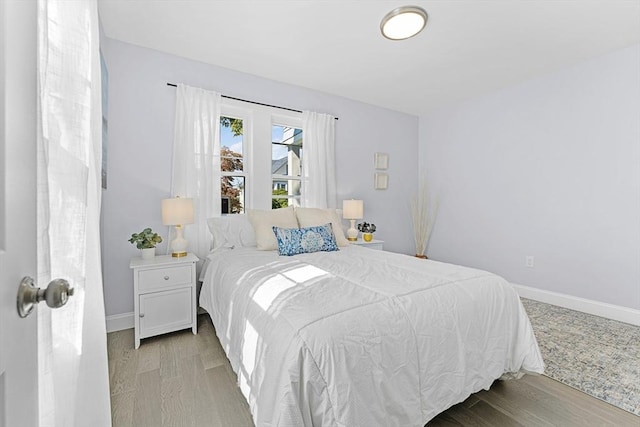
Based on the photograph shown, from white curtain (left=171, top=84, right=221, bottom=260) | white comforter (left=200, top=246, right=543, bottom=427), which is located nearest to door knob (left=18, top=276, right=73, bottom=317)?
white comforter (left=200, top=246, right=543, bottom=427)

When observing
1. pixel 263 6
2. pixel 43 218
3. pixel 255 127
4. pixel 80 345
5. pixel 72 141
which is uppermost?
pixel 263 6

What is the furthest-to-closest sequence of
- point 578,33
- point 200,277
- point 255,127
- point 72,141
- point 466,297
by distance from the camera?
1. point 255,127
2. point 200,277
3. point 578,33
4. point 466,297
5. point 72,141

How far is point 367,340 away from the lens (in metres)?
1.15

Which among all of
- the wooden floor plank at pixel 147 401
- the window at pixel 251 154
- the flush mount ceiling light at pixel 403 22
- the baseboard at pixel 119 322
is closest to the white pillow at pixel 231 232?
the window at pixel 251 154

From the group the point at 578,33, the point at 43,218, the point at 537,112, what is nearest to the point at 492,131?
the point at 537,112

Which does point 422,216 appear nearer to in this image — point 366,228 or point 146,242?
point 366,228

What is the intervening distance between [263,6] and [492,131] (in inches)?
123

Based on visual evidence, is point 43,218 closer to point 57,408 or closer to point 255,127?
point 57,408

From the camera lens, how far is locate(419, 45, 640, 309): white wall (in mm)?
2773

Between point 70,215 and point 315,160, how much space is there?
2.91m

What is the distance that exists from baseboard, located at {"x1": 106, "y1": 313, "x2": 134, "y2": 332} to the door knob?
8.09 feet

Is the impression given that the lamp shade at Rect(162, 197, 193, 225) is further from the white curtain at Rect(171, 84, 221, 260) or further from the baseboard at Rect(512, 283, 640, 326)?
the baseboard at Rect(512, 283, 640, 326)

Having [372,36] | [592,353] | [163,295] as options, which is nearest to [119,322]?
[163,295]

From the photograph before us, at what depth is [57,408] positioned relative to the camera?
2.52ft
